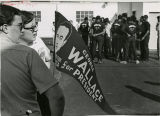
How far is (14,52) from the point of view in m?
1.83

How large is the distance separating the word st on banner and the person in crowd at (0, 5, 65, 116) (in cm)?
116

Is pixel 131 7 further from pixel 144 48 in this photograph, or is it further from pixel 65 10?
pixel 144 48

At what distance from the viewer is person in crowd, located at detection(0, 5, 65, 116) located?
1.82 m

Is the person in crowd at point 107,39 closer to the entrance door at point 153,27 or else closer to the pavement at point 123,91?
the pavement at point 123,91

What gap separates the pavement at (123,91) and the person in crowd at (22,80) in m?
3.97

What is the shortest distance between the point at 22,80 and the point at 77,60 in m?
1.32

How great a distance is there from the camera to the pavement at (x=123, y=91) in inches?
242

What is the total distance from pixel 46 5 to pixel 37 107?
2712 cm

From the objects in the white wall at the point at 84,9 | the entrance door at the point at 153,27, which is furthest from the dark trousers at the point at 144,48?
the white wall at the point at 84,9

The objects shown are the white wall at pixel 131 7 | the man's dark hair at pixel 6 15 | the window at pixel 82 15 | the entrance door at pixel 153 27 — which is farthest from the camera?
the window at pixel 82 15

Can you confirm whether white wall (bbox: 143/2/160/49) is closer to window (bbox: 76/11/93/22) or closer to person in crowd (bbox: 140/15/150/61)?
person in crowd (bbox: 140/15/150/61)

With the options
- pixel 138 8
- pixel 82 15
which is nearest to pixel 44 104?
pixel 138 8

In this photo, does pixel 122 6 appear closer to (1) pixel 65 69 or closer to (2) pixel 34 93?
(1) pixel 65 69

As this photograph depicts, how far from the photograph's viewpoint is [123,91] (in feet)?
25.8
